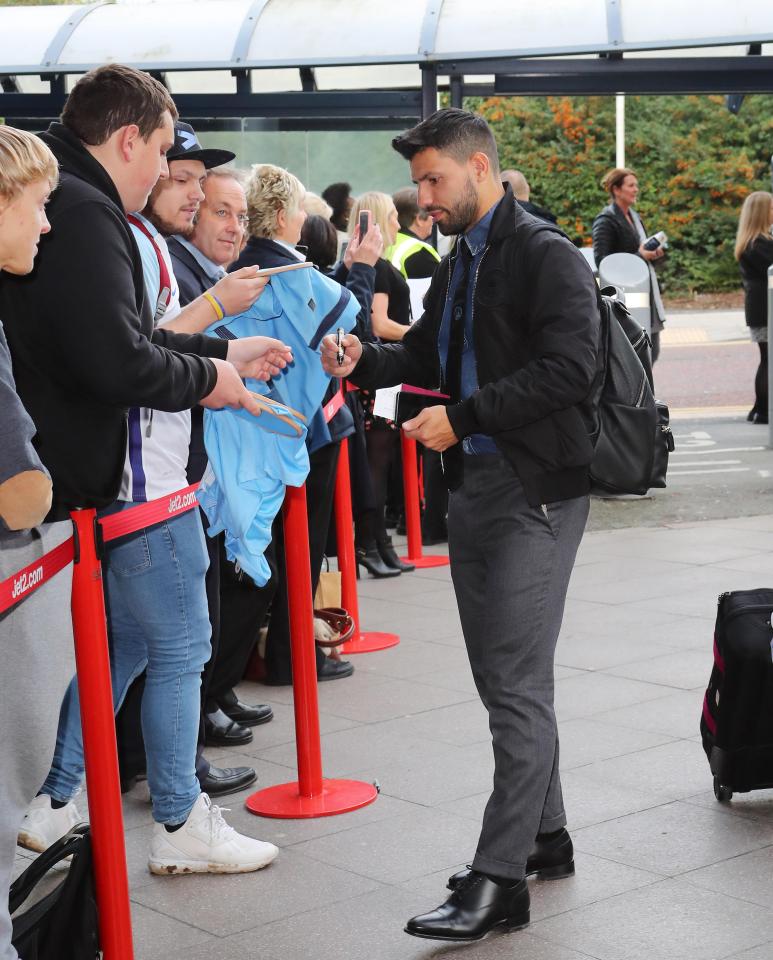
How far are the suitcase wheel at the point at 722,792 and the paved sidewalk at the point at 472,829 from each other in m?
0.03

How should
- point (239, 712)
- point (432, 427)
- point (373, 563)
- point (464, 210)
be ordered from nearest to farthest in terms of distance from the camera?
point (432, 427), point (464, 210), point (239, 712), point (373, 563)

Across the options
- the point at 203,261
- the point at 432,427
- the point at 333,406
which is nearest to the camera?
the point at 432,427

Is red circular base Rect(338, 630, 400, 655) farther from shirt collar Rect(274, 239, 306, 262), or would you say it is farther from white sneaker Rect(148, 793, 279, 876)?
white sneaker Rect(148, 793, 279, 876)

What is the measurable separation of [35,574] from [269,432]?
167 centimetres

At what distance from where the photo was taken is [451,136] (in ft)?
12.4

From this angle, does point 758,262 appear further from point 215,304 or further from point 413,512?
point 215,304

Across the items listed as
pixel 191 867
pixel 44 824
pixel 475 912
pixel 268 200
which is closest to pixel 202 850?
pixel 191 867

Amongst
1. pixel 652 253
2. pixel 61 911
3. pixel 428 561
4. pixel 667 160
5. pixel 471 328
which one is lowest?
pixel 428 561

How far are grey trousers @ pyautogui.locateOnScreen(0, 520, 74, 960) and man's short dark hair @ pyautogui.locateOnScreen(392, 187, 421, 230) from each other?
6.56 meters

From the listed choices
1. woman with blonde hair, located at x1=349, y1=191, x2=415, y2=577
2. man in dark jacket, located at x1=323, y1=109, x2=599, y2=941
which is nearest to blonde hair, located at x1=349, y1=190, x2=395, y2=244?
woman with blonde hair, located at x1=349, y1=191, x2=415, y2=577

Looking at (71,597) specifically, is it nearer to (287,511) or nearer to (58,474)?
(58,474)

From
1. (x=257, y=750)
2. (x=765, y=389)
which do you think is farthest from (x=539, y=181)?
(x=257, y=750)

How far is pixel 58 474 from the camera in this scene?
128 inches

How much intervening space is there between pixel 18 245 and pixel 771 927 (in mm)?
2430
